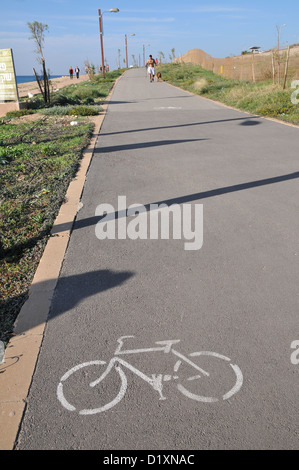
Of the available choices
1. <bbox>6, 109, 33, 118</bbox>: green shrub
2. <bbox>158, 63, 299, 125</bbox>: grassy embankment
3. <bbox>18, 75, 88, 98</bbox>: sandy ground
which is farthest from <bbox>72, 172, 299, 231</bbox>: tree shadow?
<bbox>18, 75, 88, 98</bbox>: sandy ground

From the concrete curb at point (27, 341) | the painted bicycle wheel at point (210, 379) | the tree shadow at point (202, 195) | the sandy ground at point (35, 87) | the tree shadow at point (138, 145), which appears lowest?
the painted bicycle wheel at point (210, 379)

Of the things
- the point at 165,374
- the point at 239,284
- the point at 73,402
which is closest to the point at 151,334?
the point at 165,374

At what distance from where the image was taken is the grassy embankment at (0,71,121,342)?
12.7 feet

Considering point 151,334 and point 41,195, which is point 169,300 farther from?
point 41,195

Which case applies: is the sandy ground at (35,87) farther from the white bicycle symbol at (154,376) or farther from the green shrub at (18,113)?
the white bicycle symbol at (154,376)

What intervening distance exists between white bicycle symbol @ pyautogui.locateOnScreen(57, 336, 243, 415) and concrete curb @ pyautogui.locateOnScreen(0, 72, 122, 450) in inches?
11.0

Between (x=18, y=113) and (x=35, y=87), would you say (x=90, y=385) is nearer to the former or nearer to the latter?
(x=18, y=113)

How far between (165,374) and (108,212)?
10.8 ft

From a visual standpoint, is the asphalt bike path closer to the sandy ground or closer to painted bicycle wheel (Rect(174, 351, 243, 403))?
painted bicycle wheel (Rect(174, 351, 243, 403))

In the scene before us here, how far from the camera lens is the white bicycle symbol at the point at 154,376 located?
251 centimetres

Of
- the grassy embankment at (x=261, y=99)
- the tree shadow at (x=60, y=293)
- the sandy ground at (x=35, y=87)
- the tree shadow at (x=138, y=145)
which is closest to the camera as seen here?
the tree shadow at (x=60, y=293)

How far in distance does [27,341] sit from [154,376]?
1.04 metres

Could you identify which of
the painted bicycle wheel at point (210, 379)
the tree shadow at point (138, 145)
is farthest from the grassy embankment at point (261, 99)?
the painted bicycle wheel at point (210, 379)

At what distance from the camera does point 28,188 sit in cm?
661
